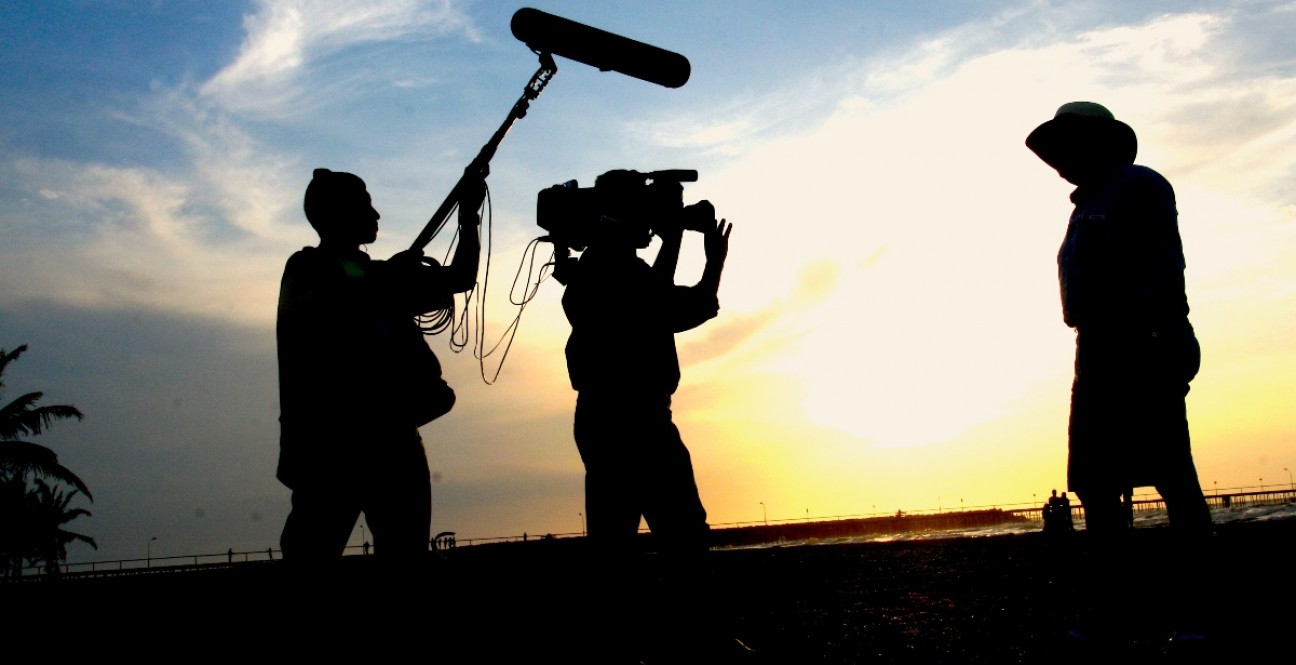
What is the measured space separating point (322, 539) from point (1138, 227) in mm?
3409

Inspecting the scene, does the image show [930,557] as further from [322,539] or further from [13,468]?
[13,468]

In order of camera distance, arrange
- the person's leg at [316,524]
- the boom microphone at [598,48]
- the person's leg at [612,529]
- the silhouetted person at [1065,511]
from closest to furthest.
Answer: the person's leg at [316,524], the person's leg at [612,529], the boom microphone at [598,48], the silhouetted person at [1065,511]

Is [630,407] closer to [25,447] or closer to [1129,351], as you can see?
[1129,351]

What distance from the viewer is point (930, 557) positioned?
39.1 ft

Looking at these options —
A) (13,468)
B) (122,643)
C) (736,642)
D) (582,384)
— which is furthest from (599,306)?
(13,468)

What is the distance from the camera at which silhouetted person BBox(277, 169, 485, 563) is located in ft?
12.7

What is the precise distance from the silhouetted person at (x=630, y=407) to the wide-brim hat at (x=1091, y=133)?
67.3 inches

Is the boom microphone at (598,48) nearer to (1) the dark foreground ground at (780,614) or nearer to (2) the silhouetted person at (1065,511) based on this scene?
(1) the dark foreground ground at (780,614)

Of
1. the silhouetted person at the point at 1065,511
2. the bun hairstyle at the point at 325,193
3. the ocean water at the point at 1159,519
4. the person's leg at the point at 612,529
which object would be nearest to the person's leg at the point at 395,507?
the person's leg at the point at 612,529

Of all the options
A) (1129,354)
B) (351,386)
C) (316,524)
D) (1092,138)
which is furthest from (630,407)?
(1092,138)

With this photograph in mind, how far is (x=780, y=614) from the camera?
22.0 feet

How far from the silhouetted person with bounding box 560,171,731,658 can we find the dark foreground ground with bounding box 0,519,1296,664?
0.55ft

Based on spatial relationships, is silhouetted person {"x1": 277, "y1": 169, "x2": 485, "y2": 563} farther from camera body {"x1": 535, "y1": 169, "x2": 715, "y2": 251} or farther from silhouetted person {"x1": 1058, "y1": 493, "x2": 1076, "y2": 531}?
silhouetted person {"x1": 1058, "y1": 493, "x2": 1076, "y2": 531}

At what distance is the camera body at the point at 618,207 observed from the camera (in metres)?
4.53
